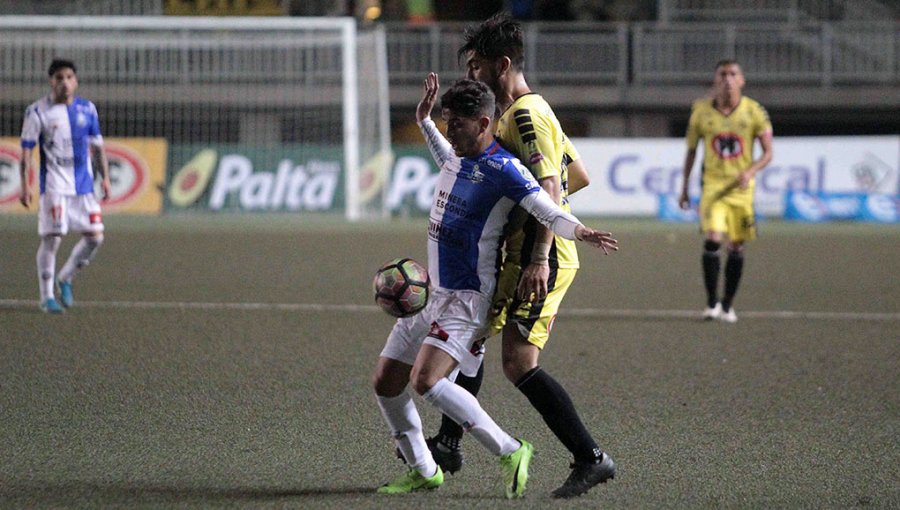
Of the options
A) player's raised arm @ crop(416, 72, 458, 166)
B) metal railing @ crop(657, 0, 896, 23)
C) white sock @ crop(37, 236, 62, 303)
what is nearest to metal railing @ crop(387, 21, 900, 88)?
metal railing @ crop(657, 0, 896, 23)

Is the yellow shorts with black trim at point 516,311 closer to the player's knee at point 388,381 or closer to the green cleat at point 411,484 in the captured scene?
the player's knee at point 388,381

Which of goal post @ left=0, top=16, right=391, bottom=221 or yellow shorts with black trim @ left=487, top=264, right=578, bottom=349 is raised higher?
goal post @ left=0, top=16, right=391, bottom=221

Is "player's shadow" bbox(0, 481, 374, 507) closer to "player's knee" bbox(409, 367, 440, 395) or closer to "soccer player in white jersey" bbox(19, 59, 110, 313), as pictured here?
"player's knee" bbox(409, 367, 440, 395)

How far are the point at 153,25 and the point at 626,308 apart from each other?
10936mm

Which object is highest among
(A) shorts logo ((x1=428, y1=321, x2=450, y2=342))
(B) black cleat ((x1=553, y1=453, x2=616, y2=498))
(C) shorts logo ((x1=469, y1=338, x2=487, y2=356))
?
(A) shorts logo ((x1=428, y1=321, x2=450, y2=342))

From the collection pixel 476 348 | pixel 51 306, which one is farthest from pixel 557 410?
pixel 51 306

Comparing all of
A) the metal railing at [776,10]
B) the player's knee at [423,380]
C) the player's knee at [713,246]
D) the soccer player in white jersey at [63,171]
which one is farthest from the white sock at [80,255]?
the metal railing at [776,10]

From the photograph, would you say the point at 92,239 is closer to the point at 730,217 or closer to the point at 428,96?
the point at 730,217

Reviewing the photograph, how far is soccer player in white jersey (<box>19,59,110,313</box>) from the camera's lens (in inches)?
384

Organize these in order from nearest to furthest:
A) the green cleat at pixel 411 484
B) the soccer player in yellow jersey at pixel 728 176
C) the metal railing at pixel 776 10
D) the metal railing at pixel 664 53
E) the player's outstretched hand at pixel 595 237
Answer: the player's outstretched hand at pixel 595 237
the green cleat at pixel 411 484
the soccer player in yellow jersey at pixel 728 176
the metal railing at pixel 664 53
the metal railing at pixel 776 10

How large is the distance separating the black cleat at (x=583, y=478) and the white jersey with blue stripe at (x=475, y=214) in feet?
2.45

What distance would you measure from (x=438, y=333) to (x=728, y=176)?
604 centimetres

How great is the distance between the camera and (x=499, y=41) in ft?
15.1

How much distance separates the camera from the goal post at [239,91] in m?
20.2
